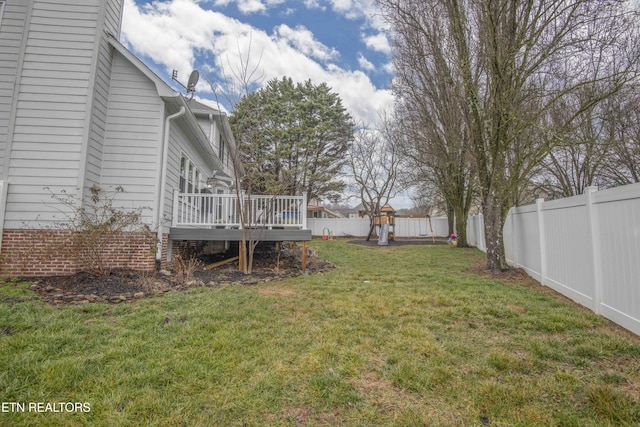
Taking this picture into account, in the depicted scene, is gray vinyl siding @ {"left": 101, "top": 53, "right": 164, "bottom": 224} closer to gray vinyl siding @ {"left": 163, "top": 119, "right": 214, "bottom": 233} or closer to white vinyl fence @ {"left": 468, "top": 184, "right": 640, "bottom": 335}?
gray vinyl siding @ {"left": 163, "top": 119, "right": 214, "bottom": 233}

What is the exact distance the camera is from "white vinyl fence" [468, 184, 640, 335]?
3189 millimetres

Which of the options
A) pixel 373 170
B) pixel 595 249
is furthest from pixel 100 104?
pixel 373 170

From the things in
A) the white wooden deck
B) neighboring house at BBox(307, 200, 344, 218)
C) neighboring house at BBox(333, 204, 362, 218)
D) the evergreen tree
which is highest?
the evergreen tree

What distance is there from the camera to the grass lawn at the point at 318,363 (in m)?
2.05

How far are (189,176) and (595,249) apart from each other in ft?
31.4

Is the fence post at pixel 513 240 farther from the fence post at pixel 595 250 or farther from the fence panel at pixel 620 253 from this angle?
the fence panel at pixel 620 253

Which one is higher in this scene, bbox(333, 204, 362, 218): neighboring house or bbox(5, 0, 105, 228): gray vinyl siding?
bbox(333, 204, 362, 218): neighboring house

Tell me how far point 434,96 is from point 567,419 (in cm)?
1019

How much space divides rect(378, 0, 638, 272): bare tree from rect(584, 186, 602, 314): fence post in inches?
112

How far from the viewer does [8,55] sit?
6.05 metres

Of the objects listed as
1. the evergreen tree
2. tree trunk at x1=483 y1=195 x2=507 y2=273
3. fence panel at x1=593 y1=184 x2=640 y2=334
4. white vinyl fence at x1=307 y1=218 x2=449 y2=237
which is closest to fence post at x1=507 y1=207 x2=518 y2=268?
tree trunk at x1=483 y1=195 x2=507 y2=273

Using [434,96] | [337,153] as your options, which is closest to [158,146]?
[434,96]

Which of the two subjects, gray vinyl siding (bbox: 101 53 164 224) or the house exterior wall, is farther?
gray vinyl siding (bbox: 101 53 164 224)

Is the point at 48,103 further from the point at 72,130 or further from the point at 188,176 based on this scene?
the point at 188,176
